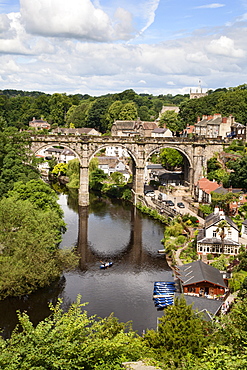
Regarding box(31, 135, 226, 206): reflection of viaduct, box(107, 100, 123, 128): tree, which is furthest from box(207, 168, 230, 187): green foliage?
box(107, 100, 123, 128): tree

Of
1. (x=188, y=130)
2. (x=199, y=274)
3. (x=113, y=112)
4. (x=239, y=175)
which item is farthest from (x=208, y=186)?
(x=113, y=112)

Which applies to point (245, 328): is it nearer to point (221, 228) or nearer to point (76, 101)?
point (221, 228)

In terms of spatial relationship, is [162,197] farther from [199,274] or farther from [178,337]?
[178,337]

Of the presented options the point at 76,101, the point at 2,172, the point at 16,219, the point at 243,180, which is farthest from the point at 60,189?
the point at 76,101

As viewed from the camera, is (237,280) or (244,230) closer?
(237,280)

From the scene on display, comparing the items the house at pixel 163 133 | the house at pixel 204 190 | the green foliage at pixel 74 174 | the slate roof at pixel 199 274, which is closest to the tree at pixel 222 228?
the slate roof at pixel 199 274

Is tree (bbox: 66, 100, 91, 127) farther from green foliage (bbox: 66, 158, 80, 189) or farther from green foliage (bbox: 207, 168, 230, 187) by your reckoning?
green foliage (bbox: 207, 168, 230, 187)
